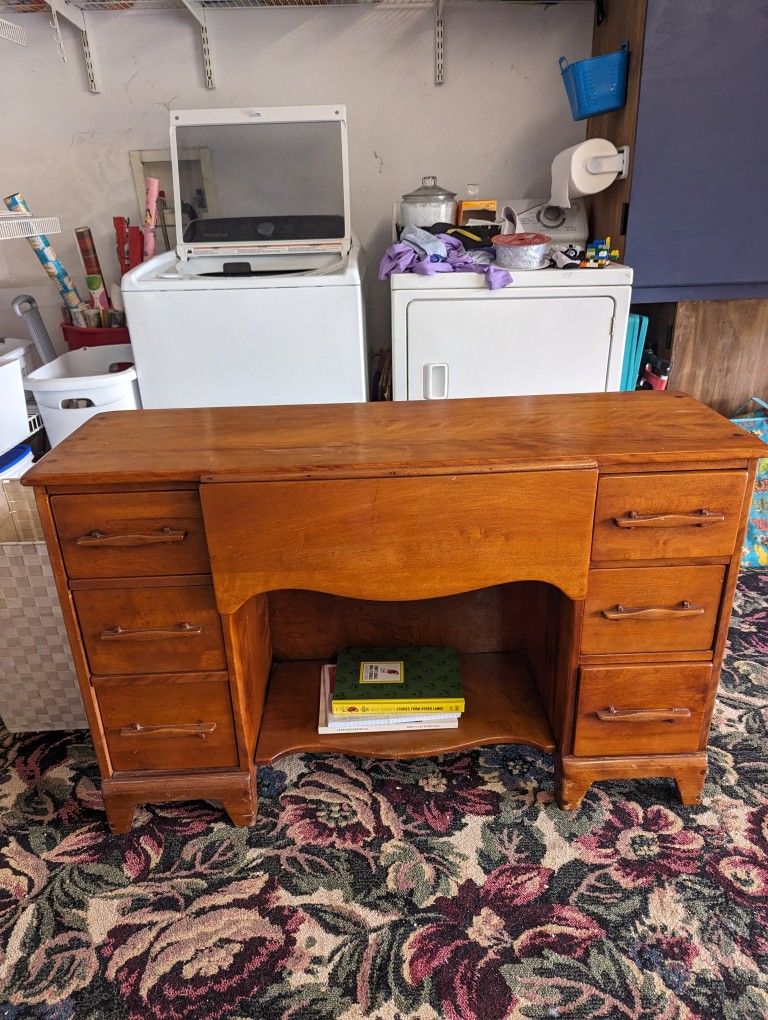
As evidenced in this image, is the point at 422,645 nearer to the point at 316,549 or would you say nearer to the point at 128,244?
the point at 316,549

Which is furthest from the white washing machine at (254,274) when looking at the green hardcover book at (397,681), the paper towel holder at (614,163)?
the green hardcover book at (397,681)

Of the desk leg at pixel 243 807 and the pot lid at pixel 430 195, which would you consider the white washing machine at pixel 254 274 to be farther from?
the desk leg at pixel 243 807

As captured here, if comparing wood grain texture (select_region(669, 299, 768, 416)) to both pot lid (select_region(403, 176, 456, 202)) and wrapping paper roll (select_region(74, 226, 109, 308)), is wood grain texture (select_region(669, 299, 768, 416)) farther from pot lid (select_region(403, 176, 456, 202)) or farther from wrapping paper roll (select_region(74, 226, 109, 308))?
wrapping paper roll (select_region(74, 226, 109, 308))

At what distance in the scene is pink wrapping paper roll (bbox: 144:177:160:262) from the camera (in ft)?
7.70

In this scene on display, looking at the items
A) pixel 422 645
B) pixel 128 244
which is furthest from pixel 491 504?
pixel 128 244

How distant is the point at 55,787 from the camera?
1.50 meters

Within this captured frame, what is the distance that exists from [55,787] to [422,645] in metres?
0.86

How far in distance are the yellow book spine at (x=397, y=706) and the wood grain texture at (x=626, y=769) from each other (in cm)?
24

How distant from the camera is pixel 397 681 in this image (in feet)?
4.92

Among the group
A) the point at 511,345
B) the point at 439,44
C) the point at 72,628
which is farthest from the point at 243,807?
the point at 439,44

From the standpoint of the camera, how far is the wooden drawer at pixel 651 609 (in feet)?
4.06

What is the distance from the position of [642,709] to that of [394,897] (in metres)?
0.57

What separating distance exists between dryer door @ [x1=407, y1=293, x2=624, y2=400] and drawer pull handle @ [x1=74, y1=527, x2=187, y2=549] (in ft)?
3.77

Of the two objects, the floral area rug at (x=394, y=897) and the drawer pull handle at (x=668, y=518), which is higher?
the drawer pull handle at (x=668, y=518)
